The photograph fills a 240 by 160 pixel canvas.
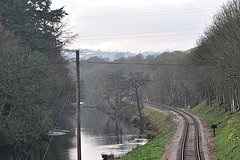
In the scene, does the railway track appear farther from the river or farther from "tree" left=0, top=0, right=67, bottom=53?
"tree" left=0, top=0, right=67, bottom=53

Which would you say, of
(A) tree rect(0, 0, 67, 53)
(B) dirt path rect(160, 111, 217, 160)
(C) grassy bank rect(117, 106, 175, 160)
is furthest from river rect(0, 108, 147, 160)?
(A) tree rect(0, 0, 67, 53)

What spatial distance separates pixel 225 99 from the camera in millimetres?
46875

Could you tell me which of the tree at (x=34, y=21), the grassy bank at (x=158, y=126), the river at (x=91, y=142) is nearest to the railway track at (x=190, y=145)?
the grassy bank at (x=158, y=126)

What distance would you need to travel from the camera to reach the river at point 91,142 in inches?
1352

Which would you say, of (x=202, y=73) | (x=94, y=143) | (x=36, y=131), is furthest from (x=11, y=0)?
(x=202, y=73)

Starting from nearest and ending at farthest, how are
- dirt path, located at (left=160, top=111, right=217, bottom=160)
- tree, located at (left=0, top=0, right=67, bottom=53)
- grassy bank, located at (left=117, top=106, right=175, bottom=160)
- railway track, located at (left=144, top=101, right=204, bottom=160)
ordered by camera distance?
railway track, located at (left=144, top=101, right=204, bottom=160) < dirt path, located at (left=160, top=111, right=217, bottom=160) < grassy bank, located at (left=117, top=106, right=175, bottom=160) < tree, located at (left=0, top=0, right=67, bottom=53)

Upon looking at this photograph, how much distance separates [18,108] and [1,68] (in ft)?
15.4

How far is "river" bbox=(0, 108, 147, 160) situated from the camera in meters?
34.3

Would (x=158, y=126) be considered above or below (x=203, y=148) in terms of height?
below

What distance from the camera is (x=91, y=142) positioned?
4244cm

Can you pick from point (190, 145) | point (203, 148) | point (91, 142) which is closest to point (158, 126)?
point (91, 142)

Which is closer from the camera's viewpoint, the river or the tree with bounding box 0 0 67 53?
the river

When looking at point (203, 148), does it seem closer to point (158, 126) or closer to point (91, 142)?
point (91, 142)

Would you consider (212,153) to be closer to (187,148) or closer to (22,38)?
(187,148)
